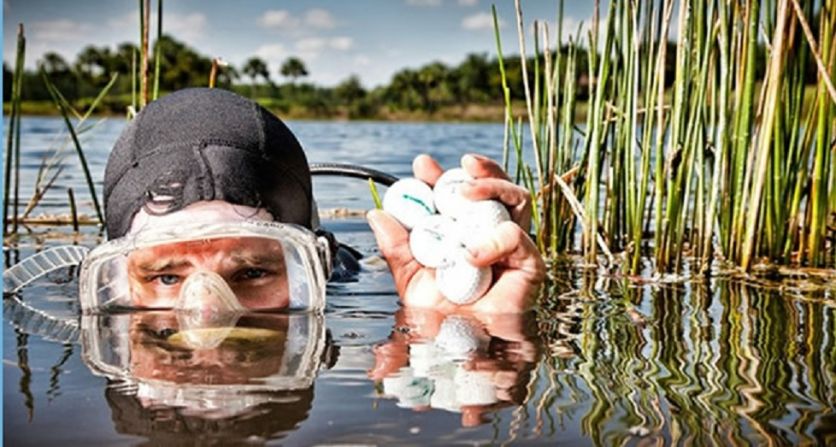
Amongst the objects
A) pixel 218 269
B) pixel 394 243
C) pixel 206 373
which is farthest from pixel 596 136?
pixel 206 373

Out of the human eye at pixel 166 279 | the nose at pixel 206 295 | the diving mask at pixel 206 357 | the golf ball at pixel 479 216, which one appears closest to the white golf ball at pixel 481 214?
the golf ball at pixel 479 216

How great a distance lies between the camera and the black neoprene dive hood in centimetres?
268

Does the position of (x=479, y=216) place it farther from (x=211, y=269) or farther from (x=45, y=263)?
(x=45, y=263)

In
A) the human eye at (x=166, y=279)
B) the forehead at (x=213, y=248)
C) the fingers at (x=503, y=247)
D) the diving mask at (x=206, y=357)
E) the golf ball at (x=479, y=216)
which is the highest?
the golf ball at (x=479, y=216)

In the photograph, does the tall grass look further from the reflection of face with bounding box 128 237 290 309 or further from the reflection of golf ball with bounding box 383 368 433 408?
the reflection of golf ball with bounding box 383 368 433 408

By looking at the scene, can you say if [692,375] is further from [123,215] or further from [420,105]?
[420,105]

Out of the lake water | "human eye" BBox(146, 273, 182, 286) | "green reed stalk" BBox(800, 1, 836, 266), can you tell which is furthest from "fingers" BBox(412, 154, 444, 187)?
"green reed stalk" BBox(800, 1, 836, 266)

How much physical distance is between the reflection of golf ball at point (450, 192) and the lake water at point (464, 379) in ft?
0.91

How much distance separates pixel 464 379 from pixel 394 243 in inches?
34.3

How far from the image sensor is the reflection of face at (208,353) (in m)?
1.96

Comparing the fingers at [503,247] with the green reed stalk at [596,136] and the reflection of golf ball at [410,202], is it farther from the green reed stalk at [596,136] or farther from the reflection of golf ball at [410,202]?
the green reed stalk at [596,136]

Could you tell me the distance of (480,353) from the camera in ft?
7.30

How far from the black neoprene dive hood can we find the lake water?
0.30 metres

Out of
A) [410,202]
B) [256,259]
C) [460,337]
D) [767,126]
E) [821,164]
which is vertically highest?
[767,126]
